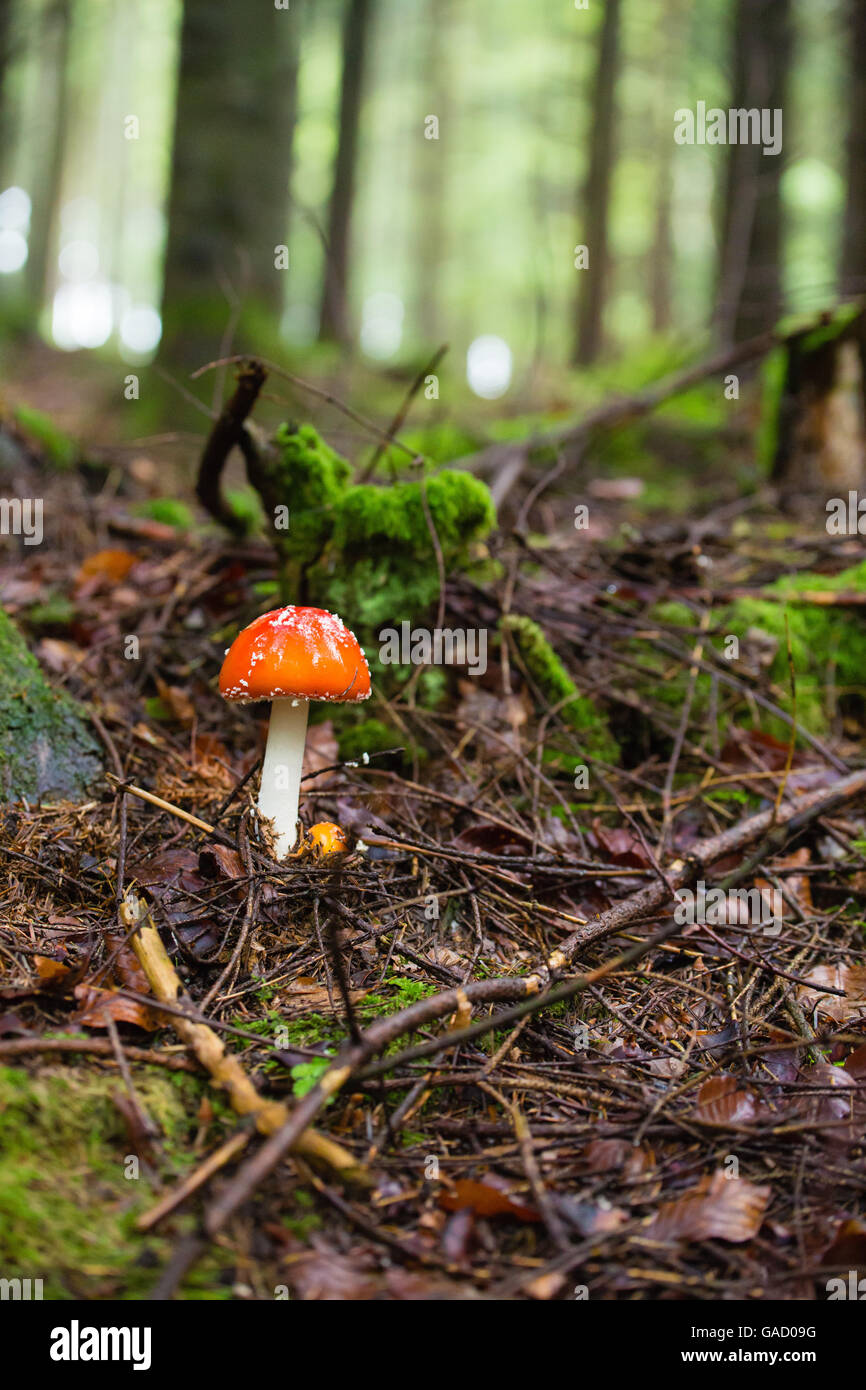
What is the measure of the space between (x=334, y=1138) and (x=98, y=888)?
1.17 metres

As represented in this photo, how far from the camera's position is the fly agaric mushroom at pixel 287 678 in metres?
2.71

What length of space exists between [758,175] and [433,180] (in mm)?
18010

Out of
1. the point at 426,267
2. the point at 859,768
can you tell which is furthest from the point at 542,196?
the point at 859,768

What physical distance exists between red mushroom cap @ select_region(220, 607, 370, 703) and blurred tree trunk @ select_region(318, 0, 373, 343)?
45.0 feet

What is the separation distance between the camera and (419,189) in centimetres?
2598

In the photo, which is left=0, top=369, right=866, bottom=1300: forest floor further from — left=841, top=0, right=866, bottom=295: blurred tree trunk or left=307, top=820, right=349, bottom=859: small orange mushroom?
left=841, top=0, right=866, bottom=295: blurred tree trunk

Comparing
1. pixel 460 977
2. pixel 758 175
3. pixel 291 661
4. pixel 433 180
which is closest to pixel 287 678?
pixel 291 661

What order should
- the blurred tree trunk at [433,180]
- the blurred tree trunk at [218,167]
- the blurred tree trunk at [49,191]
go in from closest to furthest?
the blurred tree trunk at [218,167] < the blurred tree trunk at [49,191] < the blurred tree trunk at [433,180]

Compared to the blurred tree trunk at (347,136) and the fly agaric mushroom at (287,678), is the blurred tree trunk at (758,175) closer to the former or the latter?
the blurred tree trunk at (347,136)

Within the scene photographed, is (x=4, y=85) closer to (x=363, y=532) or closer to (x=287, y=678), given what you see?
(x=363, y=532)

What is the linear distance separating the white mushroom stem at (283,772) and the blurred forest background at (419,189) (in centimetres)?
216

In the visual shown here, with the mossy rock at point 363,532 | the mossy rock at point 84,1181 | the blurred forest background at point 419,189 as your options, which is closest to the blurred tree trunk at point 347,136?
the blurred forest background at point 419,189

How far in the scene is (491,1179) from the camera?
1.99 m

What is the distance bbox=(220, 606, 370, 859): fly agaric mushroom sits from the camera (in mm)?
2711
